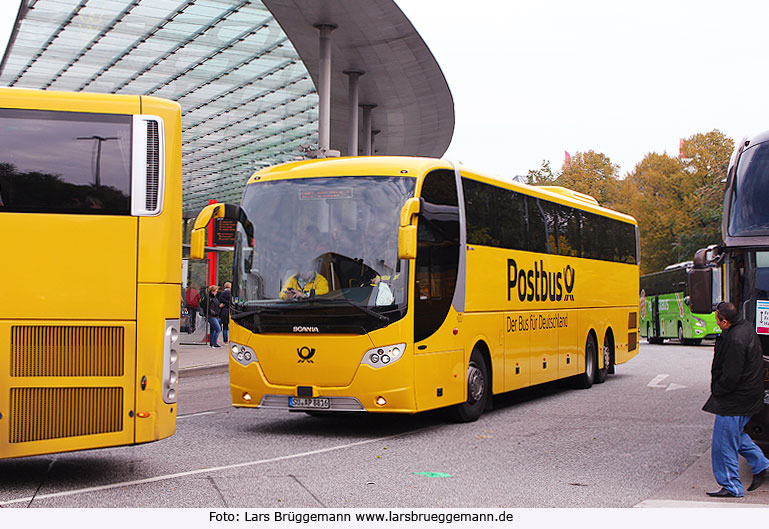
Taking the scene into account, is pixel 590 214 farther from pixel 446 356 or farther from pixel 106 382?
pixel 106 382

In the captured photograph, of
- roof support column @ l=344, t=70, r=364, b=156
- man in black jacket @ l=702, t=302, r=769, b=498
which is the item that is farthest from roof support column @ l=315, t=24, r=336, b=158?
man in black jacket @ l=702, t=302, r=769, b=498

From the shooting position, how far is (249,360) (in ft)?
39.3

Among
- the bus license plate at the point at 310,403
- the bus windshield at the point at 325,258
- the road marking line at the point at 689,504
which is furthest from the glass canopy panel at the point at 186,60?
the road marking line at the point at 689,504

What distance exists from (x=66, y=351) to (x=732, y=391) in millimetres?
5464

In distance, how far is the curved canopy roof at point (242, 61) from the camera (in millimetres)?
26562

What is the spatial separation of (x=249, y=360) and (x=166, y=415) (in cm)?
360

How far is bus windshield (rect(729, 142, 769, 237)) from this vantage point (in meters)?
9.83

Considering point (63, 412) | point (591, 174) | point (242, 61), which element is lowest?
point (63, 412)

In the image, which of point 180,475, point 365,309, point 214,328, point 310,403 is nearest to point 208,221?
point 365,309

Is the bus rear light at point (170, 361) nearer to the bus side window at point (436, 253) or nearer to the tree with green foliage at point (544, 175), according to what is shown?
the bus side window at point (436, 253)

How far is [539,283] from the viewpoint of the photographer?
52.0ft

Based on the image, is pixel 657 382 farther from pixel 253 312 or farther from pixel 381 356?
pixel 253 312

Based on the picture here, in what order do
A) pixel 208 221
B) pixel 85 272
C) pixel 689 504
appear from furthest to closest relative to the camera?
pixel 208 221 < pixel 85 272 < pixel 689 504

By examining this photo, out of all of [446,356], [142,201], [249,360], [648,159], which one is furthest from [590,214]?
[648,159]
